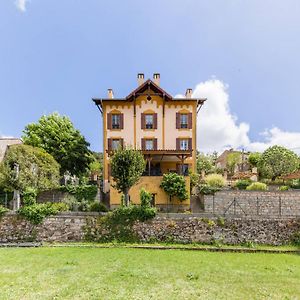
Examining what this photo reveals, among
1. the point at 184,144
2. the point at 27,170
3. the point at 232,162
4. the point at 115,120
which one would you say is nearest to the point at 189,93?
the point at 184,144

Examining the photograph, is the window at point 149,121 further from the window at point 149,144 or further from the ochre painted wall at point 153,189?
the ochre painted wall at point 153,189

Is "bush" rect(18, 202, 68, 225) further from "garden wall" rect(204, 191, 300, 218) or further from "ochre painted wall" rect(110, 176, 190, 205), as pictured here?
"garden wall" rect(204, 191, 300, 218)

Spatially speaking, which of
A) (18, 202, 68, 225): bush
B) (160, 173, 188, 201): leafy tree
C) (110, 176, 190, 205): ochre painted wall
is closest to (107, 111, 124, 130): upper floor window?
(110, 176, 190, 205): ochre painted wall

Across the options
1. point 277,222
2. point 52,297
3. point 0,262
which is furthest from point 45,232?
point 277,222

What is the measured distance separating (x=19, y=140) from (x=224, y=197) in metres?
21.2

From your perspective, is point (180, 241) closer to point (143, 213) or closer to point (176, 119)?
point (143, 213)

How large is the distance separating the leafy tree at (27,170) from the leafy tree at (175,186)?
907 centimetres

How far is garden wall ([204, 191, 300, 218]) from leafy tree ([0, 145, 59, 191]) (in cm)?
1252

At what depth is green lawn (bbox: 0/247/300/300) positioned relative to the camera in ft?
25.9

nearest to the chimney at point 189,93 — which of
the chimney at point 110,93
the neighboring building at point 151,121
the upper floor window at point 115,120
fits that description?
the neighboring building at point 151,121

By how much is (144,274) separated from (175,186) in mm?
10905

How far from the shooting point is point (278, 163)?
2909 cm

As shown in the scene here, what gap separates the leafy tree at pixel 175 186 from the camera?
20.2 metres

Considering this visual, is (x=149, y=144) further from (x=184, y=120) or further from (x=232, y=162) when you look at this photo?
(x=232, y=162)
